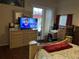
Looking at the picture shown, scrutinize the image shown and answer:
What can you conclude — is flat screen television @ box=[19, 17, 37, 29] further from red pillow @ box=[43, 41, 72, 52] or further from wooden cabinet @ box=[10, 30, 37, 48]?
red pillow @ box=[43, 41, 72, 52]

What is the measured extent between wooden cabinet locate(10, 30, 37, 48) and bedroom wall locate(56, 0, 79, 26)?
2.19 metres

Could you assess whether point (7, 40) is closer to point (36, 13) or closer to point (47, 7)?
point (36, 13)

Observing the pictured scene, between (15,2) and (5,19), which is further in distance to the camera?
(15,2)

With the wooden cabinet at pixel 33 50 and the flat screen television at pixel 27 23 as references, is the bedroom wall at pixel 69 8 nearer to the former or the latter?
the flat screen television at pixel 27 23

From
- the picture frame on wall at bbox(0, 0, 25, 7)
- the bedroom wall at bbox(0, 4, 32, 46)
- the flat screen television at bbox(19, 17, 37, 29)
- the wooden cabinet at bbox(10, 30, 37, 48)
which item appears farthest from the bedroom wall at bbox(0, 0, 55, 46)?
the wooden cabinet at bbox(10, 30, 37, 48)

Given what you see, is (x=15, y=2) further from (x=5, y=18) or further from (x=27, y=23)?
(x=27, y=23)

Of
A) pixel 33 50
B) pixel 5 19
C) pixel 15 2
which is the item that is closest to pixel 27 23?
pixel 5 19

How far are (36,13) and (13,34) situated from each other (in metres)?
2.10

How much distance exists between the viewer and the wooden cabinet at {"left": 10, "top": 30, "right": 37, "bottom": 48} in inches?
163

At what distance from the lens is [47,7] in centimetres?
576

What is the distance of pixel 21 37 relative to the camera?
437 cm

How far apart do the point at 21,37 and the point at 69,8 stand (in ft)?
9.93

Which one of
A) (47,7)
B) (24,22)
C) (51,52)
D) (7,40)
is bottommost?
(7,40)

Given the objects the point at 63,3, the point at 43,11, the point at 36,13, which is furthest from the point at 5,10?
the point at 63,3
